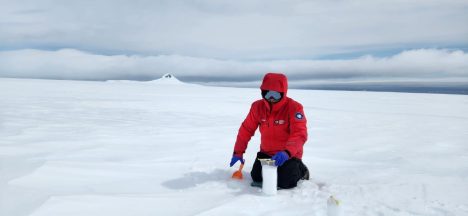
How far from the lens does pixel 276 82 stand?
3127mm

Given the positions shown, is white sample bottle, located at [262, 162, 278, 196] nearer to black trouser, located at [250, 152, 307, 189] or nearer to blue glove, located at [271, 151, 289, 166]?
blue glove, located at [271, 151, 289, 166]

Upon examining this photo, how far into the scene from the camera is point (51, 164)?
3.55m

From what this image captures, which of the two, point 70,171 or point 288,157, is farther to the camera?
point 70,171

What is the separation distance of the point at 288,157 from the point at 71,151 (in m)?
2.80

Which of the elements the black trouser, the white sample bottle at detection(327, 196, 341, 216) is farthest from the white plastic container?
the white sample bottle at detection(327, 196, 341, 216)

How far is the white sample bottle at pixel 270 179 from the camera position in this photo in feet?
9.37

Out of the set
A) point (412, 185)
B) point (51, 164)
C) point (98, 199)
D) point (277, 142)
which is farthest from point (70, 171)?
point (412, 185)

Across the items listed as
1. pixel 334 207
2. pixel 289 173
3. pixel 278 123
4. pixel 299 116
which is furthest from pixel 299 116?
pixel 334 207

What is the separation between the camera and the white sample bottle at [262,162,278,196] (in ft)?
9.37

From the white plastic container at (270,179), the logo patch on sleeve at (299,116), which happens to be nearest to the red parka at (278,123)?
the logo patch on sleeve at (299,116)

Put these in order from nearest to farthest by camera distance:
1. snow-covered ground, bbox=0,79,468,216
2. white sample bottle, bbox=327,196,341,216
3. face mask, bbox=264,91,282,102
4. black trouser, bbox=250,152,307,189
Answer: white sample bottle, bbox=327,196,341,216
snow-covered ground, bbox=0,79,468,216
black trouser, bbox=250,152,307,189
face mask, bbox=264,91,282,102

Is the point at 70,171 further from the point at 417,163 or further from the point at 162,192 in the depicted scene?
the point at 417,163

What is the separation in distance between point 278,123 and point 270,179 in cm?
61

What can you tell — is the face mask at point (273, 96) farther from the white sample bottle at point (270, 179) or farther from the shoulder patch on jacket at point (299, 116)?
the white sample bottle at point (270, 179)
